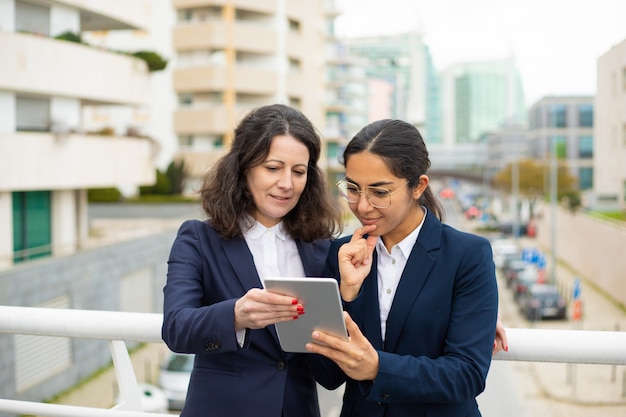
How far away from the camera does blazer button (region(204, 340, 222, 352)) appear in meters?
1.64

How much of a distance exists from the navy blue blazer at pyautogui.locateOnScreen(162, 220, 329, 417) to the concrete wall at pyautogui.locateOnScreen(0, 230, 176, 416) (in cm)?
658

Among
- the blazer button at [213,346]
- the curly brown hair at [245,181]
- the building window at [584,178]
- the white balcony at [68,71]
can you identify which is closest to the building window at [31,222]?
the white balcony at [68,71]

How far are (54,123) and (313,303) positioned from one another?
13228 millimetres

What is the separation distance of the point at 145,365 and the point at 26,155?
185 inches

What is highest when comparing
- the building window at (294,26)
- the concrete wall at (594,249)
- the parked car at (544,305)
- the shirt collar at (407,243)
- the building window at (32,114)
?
the building window at (294,26)

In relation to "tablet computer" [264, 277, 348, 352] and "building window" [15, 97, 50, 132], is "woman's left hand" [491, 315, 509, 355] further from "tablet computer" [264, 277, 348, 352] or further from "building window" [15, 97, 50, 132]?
"building window" [15, 97, 50, 132]

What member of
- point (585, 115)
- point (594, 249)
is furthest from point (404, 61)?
point (594, 249)

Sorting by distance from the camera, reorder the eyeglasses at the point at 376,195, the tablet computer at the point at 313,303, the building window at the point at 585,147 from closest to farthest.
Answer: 1. the tablet computer at the point at 313,303
2. the eyeglasses at the point at 376,195
3. the building window at the point at 585,147

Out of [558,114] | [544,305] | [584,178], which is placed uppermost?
[558,114]

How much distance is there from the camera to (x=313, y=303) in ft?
4.84

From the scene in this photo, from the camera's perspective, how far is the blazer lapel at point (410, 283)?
5.39 ft

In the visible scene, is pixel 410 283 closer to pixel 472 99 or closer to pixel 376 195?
pixel 376 195

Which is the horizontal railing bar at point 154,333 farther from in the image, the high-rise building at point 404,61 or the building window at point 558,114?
the high-rise building at point 404,61

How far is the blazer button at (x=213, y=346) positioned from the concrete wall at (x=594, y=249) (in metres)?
22.3
